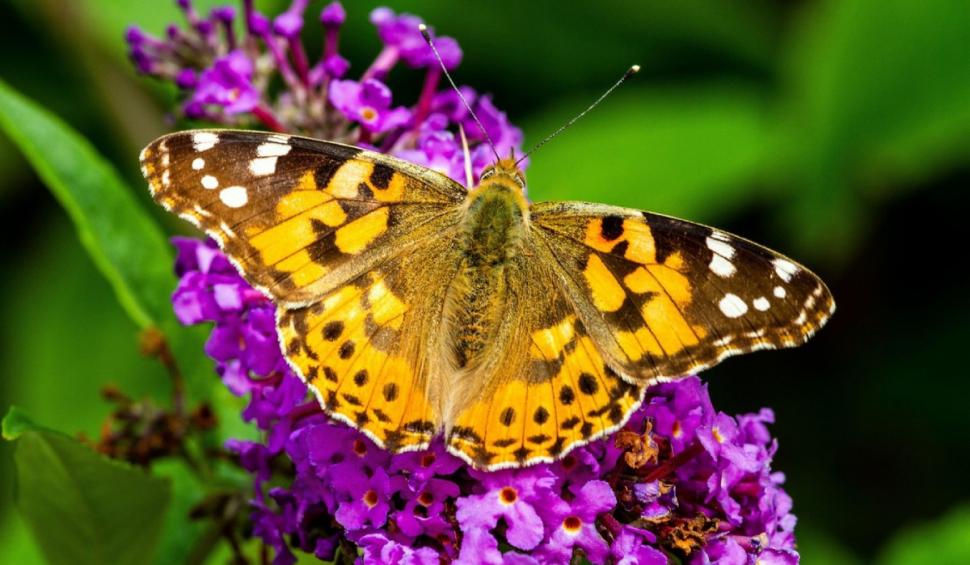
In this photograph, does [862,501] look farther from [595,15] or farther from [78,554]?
[78,554]

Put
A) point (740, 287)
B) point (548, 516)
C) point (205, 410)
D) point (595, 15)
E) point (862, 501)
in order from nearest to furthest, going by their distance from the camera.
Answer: point (548, 516) → point (740, 287) → point (205, 410) → point (862, 501) → point (595, 15)

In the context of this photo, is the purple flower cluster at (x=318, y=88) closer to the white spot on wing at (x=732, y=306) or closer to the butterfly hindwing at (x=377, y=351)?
the butterfly hindwing at (x=377, y=351)

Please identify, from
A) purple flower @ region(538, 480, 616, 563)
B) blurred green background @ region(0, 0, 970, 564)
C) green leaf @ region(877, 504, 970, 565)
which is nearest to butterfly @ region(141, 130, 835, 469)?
purple flower @ region(538, 480, 616, 563)

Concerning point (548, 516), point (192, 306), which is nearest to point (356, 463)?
point (548, 516)

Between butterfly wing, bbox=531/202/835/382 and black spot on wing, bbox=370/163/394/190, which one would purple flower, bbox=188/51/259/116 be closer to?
black spot on wing, bbox=370/163/394/190

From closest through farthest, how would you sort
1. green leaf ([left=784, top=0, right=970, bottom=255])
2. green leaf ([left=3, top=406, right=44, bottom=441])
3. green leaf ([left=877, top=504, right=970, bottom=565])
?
1. green leaf ([left=3, top=406, right=44, bottom=441])
2. green leaf ([left=877, top=504, right=970, bottom=565])
3. green leaf ([left=784, top=0, right=970, bottom=255])
